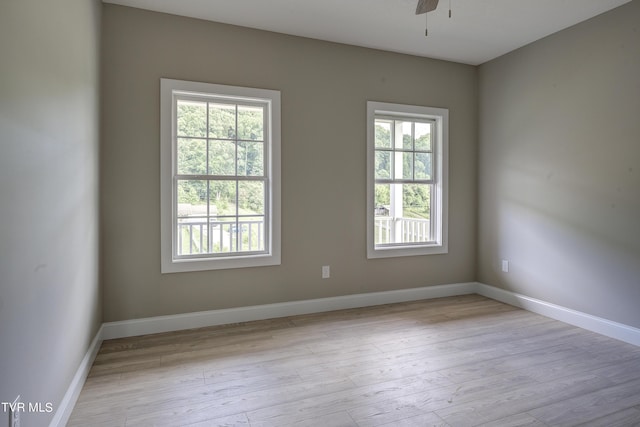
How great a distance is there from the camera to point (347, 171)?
3.92 metres

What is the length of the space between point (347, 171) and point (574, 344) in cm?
254

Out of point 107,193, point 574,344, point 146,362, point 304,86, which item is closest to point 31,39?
point 107,193

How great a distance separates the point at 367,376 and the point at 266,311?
56.1 inches

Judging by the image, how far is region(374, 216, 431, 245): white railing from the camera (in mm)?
4488

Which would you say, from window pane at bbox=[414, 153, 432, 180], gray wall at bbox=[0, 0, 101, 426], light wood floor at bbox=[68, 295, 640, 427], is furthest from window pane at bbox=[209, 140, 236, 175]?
window pane at bbox=[414, 153, 432, 180]

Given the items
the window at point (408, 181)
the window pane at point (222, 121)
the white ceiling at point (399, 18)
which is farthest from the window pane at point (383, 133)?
the window pane at point (222, 121)

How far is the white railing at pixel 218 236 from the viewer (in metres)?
3.42

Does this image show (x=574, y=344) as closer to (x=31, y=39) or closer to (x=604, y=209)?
(x=604, y=209)

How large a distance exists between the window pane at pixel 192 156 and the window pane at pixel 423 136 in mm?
2456

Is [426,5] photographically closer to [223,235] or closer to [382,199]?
[382,199]

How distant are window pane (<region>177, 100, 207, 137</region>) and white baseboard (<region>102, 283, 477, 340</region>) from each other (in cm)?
168

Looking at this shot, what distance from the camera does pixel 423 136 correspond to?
441 cm

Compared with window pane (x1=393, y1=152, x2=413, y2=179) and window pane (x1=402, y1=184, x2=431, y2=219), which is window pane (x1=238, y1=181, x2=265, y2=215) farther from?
window pane (x1=402, y1=184, x2=431, y2=219)

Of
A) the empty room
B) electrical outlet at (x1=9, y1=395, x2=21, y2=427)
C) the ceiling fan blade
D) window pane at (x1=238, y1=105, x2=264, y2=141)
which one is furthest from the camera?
window pane at (x1=238, y1=105, x2=264, y2=141)
